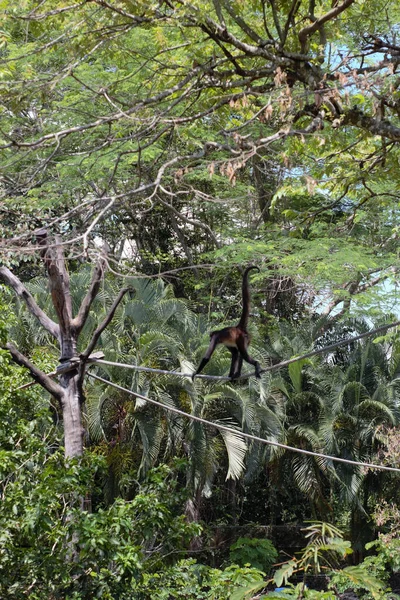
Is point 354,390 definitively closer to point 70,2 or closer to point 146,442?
point 146,442

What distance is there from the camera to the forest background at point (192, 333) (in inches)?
220

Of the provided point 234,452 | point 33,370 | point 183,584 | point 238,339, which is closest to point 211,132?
point 234,452

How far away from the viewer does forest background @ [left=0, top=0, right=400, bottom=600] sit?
559 cm

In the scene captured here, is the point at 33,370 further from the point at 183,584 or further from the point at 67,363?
the point at 183,584

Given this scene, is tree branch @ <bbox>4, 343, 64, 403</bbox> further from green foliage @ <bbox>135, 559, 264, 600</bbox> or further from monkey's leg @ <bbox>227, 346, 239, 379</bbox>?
green foliage @ <bbox>135, 559, 264, 600</bbox>

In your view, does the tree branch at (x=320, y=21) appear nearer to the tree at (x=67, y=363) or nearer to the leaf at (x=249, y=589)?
the tree at (x=67, y=363)

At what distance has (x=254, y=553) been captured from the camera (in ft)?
44.4

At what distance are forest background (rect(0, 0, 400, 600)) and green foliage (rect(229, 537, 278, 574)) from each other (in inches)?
2.0

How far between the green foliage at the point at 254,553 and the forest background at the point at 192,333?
0.05 m

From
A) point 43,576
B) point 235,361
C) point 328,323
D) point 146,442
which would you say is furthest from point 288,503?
point 43,576

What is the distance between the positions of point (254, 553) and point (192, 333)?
412cm

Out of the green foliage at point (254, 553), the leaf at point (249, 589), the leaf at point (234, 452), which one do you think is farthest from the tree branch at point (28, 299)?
the green foliage at point (254, 553)

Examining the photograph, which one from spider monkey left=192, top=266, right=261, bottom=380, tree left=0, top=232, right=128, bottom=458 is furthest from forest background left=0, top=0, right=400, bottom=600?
spider monkey left=192, top=266, right=261, bottom=380

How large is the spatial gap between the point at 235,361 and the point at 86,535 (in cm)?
216
